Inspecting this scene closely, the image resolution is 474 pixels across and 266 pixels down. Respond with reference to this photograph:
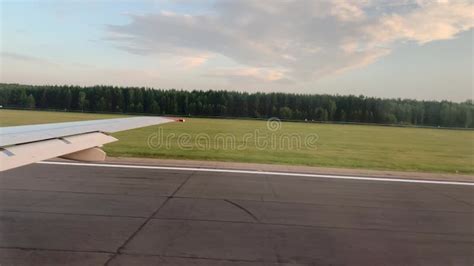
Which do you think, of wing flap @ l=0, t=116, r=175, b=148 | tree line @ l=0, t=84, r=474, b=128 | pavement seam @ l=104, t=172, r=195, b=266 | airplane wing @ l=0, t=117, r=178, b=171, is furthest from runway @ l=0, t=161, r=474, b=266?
tree line @ l=0, t=84, r=474, b=128

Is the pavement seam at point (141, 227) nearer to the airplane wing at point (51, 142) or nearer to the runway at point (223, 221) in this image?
the runway at point (223, 221)

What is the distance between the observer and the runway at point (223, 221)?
16.6 ft

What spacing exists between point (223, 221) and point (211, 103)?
184ft

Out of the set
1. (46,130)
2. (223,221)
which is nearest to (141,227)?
(223,221)

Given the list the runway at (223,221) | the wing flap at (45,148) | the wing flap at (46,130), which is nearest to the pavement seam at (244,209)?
the runway at (223,221)

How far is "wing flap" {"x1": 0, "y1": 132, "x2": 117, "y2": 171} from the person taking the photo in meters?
3.66

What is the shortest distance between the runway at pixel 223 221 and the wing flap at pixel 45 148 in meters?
1.29

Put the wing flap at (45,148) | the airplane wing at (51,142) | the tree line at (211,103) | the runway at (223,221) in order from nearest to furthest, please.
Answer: the wing flap at (45,148), the airplane wing at (51,142), the runway at (223,221), the tree line at (211,103)

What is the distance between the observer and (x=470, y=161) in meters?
17.9

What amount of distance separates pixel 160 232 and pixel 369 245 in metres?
2.98

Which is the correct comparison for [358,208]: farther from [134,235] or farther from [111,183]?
[111,183]

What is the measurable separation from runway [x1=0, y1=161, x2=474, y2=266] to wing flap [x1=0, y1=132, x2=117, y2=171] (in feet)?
4.24

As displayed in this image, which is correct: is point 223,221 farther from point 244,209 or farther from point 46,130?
point 46,130

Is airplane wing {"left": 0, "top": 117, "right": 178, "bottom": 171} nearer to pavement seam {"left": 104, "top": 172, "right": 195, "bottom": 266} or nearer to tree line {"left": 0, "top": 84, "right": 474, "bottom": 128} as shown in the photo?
pavement seam {"left": 104, "top": 172, "right": 195, "bottom": 266}
